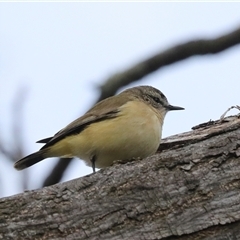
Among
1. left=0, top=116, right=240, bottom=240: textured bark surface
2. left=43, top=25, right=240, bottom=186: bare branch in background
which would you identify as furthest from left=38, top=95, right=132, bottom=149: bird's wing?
left=0, top=116, right=240, bottom=240: textured bark surface

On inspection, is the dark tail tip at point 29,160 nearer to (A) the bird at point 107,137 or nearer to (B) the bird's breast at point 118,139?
(A) the bird at point 107,137

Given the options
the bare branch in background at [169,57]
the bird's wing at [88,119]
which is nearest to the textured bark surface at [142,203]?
the bare branch in background at [169,57]

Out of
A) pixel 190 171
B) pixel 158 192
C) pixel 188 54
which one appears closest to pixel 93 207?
pixel 158 192

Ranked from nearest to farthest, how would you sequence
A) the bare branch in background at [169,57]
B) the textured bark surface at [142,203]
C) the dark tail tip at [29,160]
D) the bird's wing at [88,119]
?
1. the textured bark surface at [142,203]
2. the bare branch in background at [169,57]
3. the dark tail tip at [29,160]
4. the bird's wing at [88,119]

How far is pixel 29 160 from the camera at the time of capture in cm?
566

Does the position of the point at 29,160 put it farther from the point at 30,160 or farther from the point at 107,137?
the point at 107,137

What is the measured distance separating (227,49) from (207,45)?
157mm

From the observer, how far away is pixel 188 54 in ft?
14.4

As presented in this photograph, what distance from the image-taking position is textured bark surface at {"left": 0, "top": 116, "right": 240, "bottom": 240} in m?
3.55

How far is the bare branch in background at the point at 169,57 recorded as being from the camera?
442cm

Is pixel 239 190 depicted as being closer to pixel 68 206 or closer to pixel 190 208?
pixel 190 208

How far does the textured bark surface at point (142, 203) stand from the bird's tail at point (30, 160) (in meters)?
1.68

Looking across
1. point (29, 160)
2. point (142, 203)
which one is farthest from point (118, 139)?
point (142, 203)

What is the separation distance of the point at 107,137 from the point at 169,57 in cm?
135
